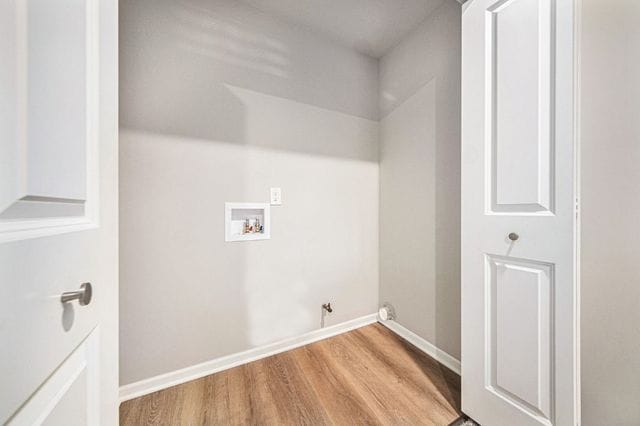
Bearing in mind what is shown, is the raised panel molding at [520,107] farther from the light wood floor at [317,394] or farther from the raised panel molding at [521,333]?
the light wood floor at [317,394]

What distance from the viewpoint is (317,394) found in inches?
50.9

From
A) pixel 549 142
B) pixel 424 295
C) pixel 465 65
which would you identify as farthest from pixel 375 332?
pixel 465 65

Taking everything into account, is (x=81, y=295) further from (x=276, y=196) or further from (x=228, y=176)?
(x=276, y=196)

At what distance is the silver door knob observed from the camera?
0.42 metres

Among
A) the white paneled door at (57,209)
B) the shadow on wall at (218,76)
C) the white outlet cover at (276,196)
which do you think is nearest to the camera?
the white paneled door at (57,209)

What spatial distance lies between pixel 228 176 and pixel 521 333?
1.68 m

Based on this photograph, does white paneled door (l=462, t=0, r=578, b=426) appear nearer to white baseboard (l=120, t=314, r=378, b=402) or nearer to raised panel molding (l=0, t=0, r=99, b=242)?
white baseboard (l=120, t=314, r=378, b=402)

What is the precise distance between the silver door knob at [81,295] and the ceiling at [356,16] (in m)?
1.86

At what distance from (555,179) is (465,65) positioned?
2.19 feet

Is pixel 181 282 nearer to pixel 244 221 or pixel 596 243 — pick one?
pixel 244 221

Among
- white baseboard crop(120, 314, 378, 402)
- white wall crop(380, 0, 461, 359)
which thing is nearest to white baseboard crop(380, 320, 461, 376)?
white wall crop(380, 0, 461, 359)

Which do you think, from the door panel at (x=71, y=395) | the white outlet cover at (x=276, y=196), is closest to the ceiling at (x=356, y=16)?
the white outlet cover at (x=276, y=196)

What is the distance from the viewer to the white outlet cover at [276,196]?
64.1 inches

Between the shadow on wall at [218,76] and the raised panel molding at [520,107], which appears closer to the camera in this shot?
the raised panel molding at [520,107]
